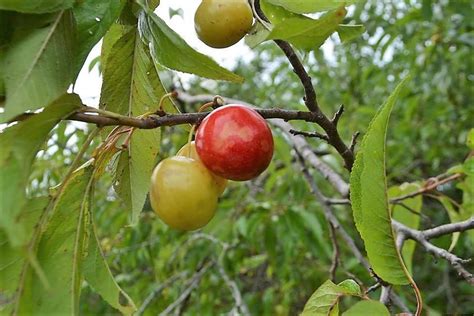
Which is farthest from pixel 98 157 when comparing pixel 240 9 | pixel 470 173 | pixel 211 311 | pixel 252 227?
pixel 211 311

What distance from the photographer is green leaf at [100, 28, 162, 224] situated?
3.81 feet

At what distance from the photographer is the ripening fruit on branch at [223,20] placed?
109 cm

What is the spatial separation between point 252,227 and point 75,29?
219 cm

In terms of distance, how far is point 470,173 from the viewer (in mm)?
1872

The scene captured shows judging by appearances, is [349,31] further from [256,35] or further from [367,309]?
[367,309]

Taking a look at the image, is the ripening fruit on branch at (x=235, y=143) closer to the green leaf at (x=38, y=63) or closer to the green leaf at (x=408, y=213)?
the green leaf at (x=38, y=63)

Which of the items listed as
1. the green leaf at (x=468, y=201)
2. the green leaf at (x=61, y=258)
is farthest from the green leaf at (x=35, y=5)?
the green leaf at (x=468, y=201)

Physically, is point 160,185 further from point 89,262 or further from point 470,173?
point 470,173

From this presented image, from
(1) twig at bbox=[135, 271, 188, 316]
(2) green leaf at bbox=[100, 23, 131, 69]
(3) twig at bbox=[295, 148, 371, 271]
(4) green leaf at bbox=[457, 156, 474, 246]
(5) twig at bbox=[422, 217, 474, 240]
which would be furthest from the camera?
(1) twig at bbox=[135, 271, 188, 316]

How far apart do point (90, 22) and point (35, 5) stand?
10cm

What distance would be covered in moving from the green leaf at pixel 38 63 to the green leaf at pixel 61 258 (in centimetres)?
19

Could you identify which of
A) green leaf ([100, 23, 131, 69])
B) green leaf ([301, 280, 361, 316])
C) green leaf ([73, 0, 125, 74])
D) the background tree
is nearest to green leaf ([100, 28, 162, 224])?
the background tree

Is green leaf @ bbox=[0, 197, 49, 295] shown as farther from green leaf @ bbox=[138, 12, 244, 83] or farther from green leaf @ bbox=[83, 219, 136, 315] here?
green leaf @ bbox=[138, 12, 244, 83]

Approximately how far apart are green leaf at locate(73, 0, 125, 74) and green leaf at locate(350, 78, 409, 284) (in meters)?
0.43
